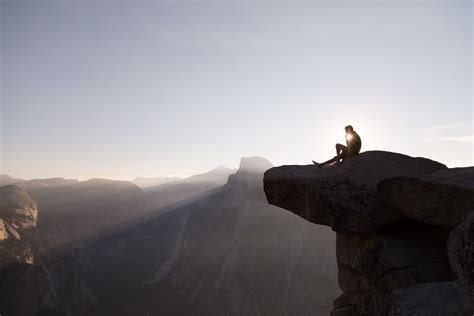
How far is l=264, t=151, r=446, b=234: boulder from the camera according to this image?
9289 millimetres

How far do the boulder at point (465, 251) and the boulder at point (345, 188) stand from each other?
3964 mm

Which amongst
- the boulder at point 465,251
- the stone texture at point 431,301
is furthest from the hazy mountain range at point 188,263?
the boulder at point 465,251

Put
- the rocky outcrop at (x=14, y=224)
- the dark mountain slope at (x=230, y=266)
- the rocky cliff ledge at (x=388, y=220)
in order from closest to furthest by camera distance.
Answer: the rocky cliff ledge at (x=388, y=220)
the rocky outcrop at (x=14, y=224)
the dark mountain slope at (x=230, y=266)

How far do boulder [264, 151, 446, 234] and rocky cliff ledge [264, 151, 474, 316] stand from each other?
31mm

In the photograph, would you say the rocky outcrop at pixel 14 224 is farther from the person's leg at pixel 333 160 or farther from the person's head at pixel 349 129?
the person's head at pixel 349 129

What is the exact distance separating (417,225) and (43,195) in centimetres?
15413

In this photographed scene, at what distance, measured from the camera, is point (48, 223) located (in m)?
93.1

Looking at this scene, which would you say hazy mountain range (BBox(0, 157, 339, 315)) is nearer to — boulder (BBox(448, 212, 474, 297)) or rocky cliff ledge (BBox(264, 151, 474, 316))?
rocky cliff ledge (BBox(264, 151, 474, 316))

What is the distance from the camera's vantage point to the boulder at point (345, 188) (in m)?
9.29

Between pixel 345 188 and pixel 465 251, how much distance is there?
472cm

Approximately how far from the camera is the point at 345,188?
9.63 metres

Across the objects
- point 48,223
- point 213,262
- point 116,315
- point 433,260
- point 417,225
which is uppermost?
point 417,225

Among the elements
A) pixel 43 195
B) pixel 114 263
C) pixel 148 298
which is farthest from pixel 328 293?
pixel 43 195

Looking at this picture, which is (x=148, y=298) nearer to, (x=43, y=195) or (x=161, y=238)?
(x=161, y=238)
